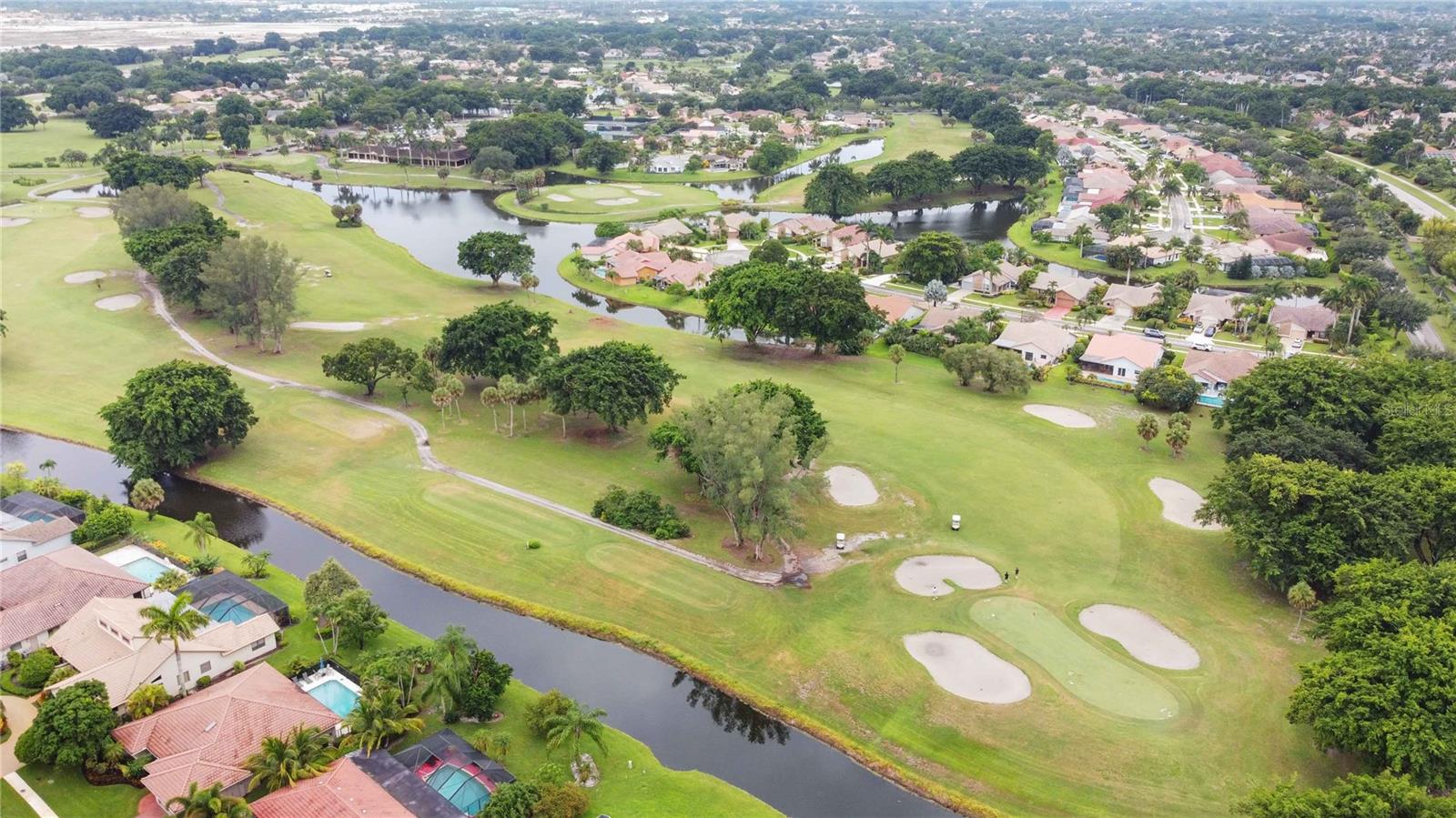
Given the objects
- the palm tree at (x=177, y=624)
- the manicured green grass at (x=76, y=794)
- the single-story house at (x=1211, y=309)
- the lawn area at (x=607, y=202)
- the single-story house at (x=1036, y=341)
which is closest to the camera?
the manicured green grass at (x=76, y=794)

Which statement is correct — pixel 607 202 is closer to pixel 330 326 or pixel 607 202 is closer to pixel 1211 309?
pixel 330 326

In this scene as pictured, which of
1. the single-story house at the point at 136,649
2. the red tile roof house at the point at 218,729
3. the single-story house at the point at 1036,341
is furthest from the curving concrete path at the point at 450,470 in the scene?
the single-story house at the point at 1036,341

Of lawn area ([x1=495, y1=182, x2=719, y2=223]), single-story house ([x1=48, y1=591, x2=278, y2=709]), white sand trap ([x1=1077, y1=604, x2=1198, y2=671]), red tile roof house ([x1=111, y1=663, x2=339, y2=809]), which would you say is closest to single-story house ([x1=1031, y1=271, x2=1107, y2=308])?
lawn area ([x1=495, y1=182, x2=719, y2=223])

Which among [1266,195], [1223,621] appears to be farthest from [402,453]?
[1266,195]

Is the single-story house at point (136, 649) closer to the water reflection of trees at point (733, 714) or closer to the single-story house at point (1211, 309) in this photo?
the water reflection of trees at point (733, 714)

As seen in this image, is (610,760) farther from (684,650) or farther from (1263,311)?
(1263,311)

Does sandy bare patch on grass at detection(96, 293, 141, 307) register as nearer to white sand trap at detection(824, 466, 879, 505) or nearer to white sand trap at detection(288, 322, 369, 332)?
white sand trap at detection(288, 322, 369, 332)

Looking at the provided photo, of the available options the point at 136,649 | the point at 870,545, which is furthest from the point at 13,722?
the point at 870,545

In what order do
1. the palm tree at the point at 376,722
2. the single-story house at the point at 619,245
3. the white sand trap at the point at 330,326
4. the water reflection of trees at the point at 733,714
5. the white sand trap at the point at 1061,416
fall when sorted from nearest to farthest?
the palm tree at the point at 376,722, the water reflection of trees at the point at 733,714, the white sand trap at the point at 1061,416, the white sand trap at the point at 330,326, the single-story house at the point at 619,245
